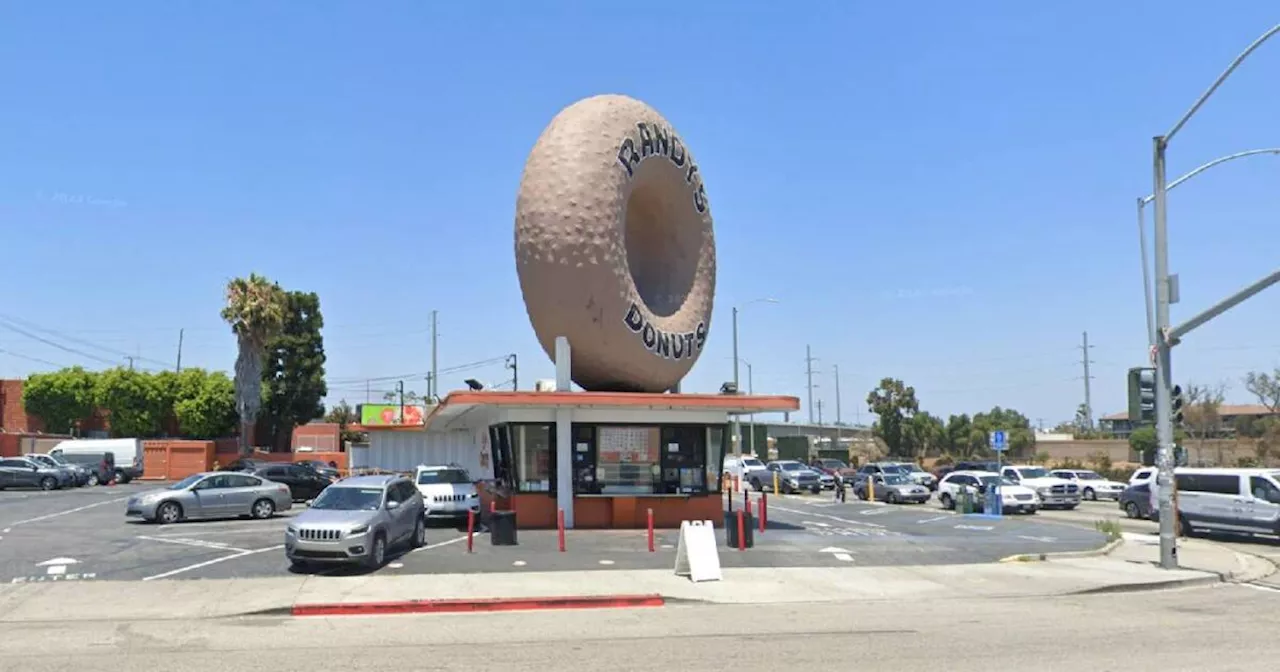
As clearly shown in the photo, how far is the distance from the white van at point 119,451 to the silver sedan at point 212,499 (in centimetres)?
2984

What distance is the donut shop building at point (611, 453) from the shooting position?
82.0 ft

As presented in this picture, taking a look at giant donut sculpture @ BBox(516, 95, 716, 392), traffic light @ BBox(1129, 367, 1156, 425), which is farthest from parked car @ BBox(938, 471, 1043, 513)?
giant donut sculpture @ BBox(516, 95, 716, 392)

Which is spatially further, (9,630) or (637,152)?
(637,152)

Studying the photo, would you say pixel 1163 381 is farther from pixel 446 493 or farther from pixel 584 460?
pixel 446 493

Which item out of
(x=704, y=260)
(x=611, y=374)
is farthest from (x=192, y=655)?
(x=704, y=260)

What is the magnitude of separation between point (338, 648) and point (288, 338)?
6121 cm

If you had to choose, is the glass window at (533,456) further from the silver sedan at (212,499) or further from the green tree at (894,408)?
the green tree at (894,408)

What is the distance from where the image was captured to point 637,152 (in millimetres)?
26047

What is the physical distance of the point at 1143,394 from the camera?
21219 mm

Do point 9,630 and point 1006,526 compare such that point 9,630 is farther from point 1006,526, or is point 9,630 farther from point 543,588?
point 1006,526

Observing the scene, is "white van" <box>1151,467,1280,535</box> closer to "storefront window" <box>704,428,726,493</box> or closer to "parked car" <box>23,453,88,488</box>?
"storefront window" <box>704,428,726,493</box>

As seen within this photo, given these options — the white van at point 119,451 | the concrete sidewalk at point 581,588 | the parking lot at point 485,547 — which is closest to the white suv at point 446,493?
the parking lot at point 485,547

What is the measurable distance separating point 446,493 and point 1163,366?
701 inches

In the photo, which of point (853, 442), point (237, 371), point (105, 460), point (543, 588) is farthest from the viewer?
point (853, 442)
